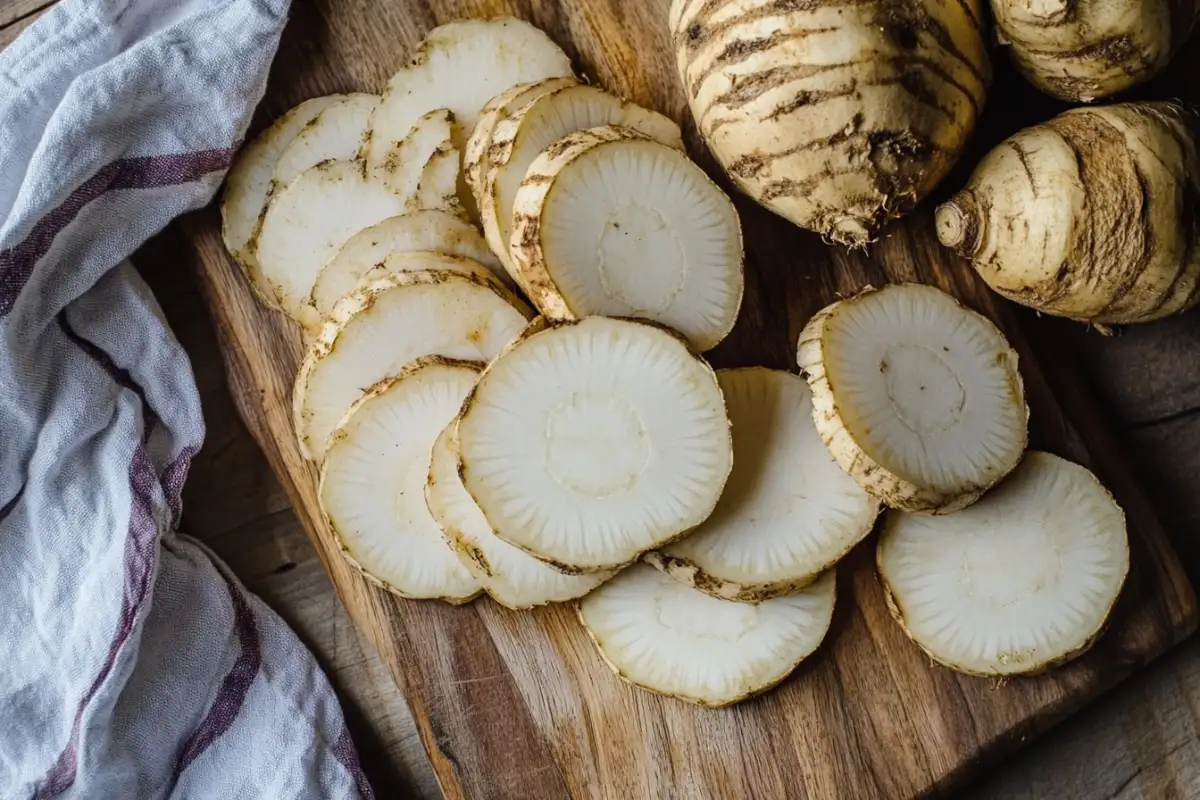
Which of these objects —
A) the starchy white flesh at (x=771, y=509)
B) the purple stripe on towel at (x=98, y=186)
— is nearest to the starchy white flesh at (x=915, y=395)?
the starchy white flesh at (x=771, y=509)

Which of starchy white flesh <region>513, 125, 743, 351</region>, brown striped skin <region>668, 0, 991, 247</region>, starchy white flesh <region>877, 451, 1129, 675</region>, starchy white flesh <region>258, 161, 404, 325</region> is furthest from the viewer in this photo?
starchy white flesh <region>258, 161, 404, 325</region>

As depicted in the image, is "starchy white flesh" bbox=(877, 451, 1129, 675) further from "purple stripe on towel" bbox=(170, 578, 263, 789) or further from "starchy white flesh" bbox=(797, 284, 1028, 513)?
"purple stripe on towel" bbox=(170, 578, 263, 789)

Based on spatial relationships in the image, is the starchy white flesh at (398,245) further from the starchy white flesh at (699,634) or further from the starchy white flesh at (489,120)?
the starchy white flesh at (699,634)

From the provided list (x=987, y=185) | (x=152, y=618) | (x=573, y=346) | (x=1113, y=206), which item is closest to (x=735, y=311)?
(x=573, y=346)

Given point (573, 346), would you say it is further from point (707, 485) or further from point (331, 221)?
point (331, 221)

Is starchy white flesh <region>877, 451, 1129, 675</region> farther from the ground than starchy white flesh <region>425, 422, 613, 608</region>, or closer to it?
closer to it

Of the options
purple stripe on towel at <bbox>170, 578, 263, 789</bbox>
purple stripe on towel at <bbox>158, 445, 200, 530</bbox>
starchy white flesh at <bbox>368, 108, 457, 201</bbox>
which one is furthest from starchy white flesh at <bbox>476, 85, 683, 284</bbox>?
purple stripe on towel at <bbox>170, 578, 263, 789</bbox>

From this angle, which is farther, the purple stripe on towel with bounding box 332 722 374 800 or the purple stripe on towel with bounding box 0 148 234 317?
the purple stripe on towel with bounding box 332 722 374 800
